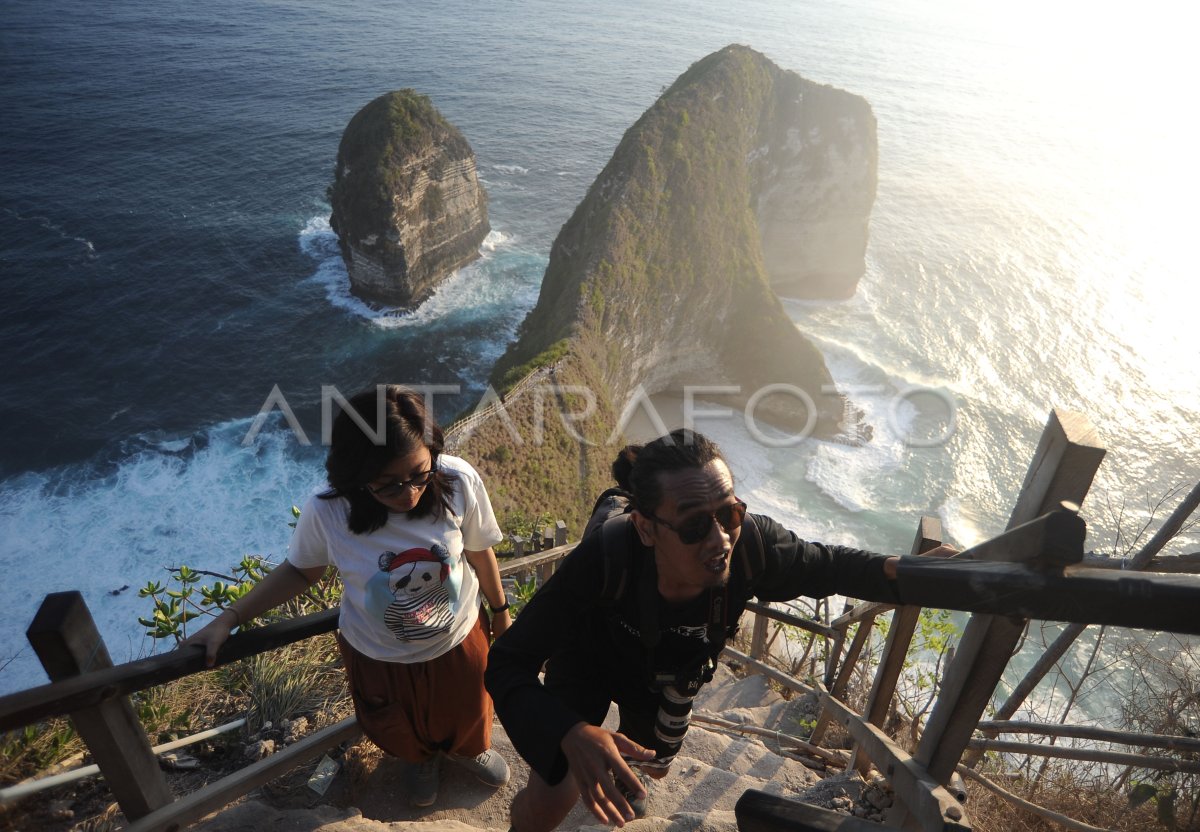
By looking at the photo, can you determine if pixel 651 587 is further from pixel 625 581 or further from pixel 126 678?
pixel 126 678

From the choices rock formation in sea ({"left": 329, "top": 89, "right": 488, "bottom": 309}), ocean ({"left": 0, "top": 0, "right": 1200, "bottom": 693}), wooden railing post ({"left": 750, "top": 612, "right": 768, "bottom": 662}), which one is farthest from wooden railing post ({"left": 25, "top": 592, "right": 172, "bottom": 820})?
rock formation in sea ({"left": 329, "top": 89, "right": 488, "bottom": 309})

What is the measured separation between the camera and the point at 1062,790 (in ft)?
14.3

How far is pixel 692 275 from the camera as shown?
1256 inches

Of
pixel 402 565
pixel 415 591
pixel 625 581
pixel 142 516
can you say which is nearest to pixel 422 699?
pixel 415 591

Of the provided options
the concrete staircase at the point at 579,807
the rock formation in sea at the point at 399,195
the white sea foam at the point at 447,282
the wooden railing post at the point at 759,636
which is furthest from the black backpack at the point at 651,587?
the white sea foam at the point at 447,282

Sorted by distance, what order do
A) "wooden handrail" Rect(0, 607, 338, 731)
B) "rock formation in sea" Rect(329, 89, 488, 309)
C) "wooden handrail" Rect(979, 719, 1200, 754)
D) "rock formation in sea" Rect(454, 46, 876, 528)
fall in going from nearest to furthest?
"wooden handrail" Rect(0, 607, 338, 731), "wooden handrail" Rect(979, 719, 1200, 754), "rock formation in sea" Rect(454, 46, 876, 528), "rock formation in sea" Rect(329, 89, 488, 309)

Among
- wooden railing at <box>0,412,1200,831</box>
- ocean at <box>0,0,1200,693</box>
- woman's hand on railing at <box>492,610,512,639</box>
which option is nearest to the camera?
wooden railing at <box>0,412,1200,831</box>

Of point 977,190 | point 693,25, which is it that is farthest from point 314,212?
point 693,25

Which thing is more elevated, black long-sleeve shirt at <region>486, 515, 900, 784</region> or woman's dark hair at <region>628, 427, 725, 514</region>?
woman's dark hair at <region>628, 427, 725, 514</region>

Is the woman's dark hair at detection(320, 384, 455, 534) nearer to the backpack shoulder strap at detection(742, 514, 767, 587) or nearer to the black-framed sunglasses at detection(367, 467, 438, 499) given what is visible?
the black-framed sunglasses at detection(367, 467, 438, 499)

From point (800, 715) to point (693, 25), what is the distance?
Answer: 12808cm

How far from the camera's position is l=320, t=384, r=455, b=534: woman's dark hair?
2.64 m

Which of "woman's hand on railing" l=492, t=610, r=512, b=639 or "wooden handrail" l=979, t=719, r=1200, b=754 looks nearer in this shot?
"woman's hand on railing" l=492, t=610, r=512, b=639

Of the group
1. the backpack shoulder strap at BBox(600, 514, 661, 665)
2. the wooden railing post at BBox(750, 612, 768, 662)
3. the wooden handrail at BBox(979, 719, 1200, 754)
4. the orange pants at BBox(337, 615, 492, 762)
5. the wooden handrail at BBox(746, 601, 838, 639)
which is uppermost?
the backpack shoulder strap at BBox(600, 514, 661, 665)
